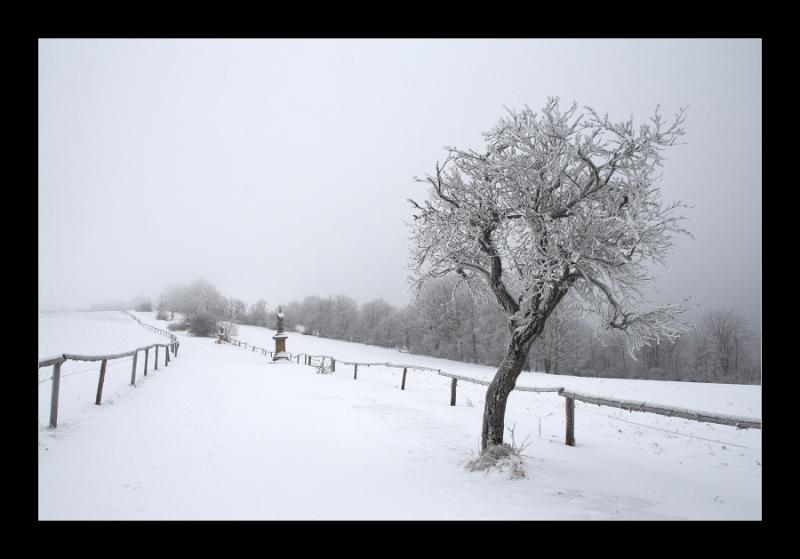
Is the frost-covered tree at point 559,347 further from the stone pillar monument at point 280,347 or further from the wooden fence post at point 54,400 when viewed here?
the wooden fence post at point 54,400

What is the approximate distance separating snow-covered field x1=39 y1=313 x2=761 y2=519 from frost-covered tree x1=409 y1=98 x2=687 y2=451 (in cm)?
161

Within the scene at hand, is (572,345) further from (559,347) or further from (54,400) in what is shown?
(54,400)

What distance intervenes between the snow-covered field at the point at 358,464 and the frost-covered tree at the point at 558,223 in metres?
1.61

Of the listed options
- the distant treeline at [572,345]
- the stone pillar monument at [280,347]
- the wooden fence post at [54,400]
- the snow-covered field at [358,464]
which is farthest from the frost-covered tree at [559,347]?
the wooden fence post at [54,400]

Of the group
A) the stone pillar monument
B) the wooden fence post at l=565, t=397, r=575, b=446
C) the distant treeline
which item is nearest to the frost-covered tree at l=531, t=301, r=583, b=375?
the distant treeline

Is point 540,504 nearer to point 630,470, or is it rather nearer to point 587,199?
point 630,470

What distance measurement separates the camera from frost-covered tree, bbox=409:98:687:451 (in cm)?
568

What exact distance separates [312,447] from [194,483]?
7.58 feet

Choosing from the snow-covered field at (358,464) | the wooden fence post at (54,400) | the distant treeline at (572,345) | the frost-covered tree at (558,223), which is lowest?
the distant treeline at (572,345)

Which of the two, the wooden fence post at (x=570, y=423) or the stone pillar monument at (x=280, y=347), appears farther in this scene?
the stone pillar monument at (x=280, y=347)

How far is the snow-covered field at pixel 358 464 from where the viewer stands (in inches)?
180

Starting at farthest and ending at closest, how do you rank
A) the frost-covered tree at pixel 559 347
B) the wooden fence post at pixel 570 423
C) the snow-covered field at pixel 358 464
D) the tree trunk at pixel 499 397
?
the frost-covered tree at pixel 559 347 < the wooden fence post at pixel 570 423 < the tree trunk at pixel 499 397 < the snow-covered field at pixel 358 464

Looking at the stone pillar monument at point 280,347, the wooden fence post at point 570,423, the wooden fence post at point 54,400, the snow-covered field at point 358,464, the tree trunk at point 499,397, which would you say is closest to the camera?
the snow-covered field at point 358,464
